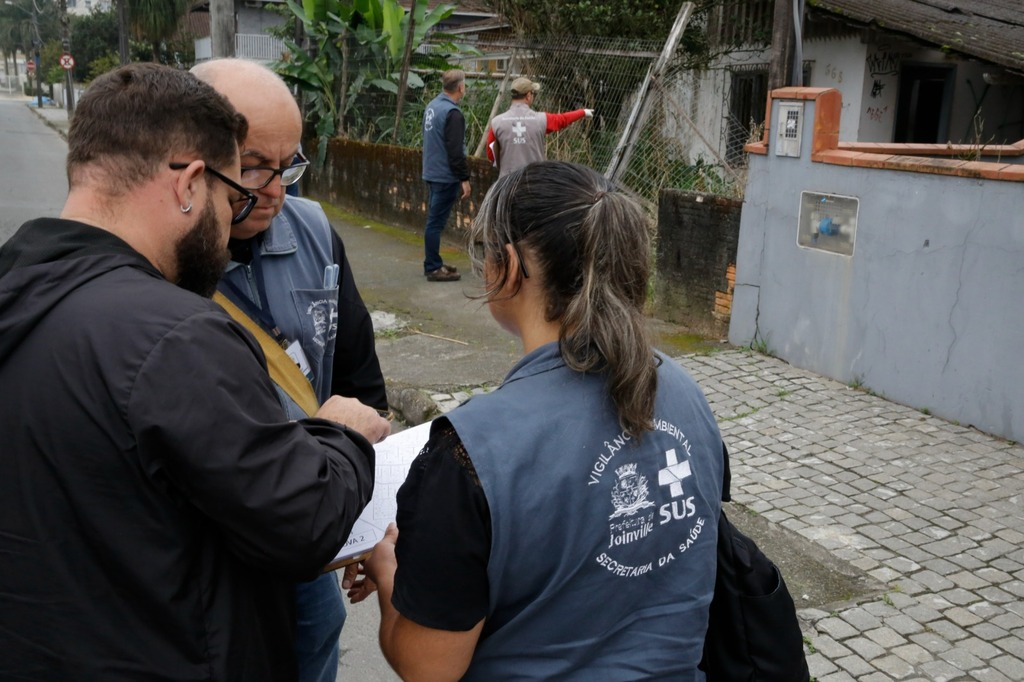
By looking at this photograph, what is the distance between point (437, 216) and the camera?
394 inches

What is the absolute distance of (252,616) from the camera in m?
1.71

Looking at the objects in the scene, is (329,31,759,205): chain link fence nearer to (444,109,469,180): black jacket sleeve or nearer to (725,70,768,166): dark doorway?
(725,70,768,166): dark doorway

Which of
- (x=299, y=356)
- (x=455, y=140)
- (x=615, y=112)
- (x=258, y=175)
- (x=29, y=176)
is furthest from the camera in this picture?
(x=29, y=176)

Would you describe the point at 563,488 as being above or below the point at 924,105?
below

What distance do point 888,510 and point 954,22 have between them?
901cm

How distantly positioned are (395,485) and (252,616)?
0.50 meters

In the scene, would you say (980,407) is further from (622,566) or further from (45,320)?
(45,320)

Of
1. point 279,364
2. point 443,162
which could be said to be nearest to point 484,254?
point 279,364

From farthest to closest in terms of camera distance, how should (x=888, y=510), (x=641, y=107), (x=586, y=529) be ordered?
(x=641, y=107) → (x=888, y=510) → (x=586, y=529)

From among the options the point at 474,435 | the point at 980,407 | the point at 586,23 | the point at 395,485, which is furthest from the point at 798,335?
the point at 586,23

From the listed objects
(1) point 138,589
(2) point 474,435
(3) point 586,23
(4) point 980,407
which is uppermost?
→ (3) point 586,23

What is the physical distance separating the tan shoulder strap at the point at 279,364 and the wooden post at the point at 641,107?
726cm

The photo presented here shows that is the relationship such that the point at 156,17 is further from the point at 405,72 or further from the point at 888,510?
the point at 888,510

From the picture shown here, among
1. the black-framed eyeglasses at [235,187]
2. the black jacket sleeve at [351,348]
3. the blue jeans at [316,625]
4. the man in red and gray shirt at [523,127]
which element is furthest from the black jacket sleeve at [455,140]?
the black-framed eyeglasses at [235,187]
